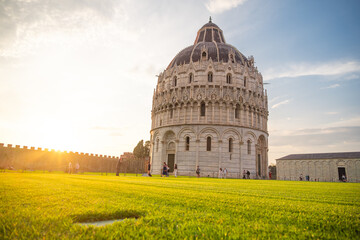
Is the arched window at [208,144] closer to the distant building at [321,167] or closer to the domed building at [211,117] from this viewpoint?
the domed building at [211,117]

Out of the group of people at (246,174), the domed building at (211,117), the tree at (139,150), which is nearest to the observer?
the group of people at (246,174)

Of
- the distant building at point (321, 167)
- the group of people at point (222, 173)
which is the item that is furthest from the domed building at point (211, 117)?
the distant building at point (321, 167)

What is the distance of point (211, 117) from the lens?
36594 millimetres

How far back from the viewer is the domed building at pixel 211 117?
3594 centimetres

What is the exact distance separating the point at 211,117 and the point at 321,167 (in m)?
39.4

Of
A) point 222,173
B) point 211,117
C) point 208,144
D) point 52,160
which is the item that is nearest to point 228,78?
point 211,117

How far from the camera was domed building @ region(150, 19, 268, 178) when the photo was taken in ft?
118

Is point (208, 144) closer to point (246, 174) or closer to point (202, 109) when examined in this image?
point (202, 109)

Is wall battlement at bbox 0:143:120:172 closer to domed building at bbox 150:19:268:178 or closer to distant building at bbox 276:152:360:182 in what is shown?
domed building at bbox 150:19:268:178

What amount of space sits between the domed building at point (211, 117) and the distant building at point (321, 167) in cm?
2625

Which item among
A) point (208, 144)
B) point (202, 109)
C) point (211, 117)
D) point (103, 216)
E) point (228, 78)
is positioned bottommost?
Result: point (103, 216)

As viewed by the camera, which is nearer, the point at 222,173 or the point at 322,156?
the point at 222,173

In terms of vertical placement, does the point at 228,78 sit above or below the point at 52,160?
above

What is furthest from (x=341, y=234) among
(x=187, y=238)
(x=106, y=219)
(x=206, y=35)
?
(x=206, y=35)
